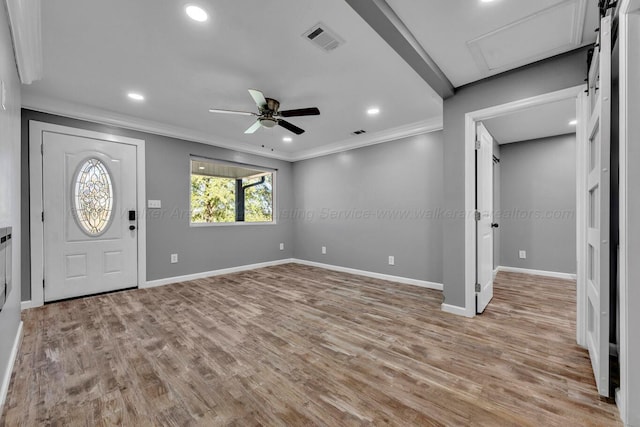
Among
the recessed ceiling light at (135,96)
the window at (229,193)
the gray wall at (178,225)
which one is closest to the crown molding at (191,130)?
the gray wall at (178,225)

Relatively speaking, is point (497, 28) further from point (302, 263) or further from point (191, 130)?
point (302, 263)

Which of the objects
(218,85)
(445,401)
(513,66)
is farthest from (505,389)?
(218,85)

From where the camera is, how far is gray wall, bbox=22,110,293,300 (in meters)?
4.02

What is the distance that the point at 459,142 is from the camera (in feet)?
9.26

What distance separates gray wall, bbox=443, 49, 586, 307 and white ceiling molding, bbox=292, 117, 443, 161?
98 cm

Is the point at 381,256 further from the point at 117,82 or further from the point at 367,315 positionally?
the point at 117,82

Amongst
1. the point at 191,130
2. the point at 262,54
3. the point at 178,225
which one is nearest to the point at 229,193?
the point at 178,225

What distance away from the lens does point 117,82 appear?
274 centimetres

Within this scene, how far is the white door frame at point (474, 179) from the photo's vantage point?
211 centimetres

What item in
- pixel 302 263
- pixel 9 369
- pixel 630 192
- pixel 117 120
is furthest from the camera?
pixel 302 263

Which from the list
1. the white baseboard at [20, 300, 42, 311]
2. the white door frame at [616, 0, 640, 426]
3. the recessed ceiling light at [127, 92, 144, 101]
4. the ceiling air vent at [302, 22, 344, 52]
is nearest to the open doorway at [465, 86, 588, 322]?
the white door frame at [616, 0, 640, 426]

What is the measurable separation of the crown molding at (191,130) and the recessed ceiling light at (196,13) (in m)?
2.55

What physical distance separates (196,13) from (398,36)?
1.36 metres

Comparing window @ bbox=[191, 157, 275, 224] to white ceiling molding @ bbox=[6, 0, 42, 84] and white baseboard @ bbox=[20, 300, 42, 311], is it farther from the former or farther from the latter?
white ceiling molding @ bbox=[6, 0, 42, 84]
